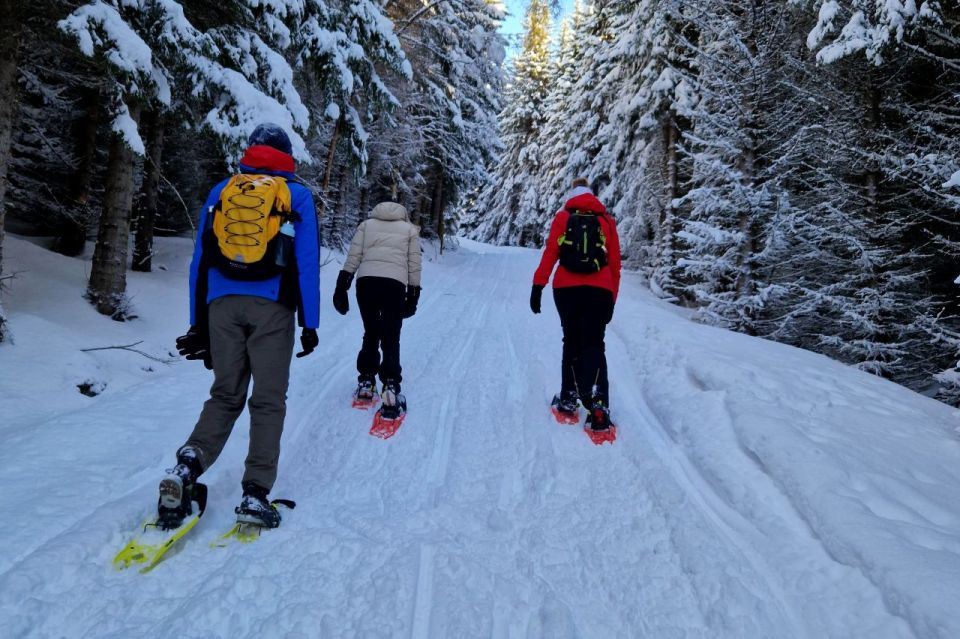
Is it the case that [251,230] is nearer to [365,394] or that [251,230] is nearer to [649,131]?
[365,394]

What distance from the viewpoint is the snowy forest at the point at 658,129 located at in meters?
6.14

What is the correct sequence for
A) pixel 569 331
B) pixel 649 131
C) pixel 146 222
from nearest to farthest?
pixel 569 331 < pixel 146 222 < pixel 649 131

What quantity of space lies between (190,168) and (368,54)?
21.9 ft

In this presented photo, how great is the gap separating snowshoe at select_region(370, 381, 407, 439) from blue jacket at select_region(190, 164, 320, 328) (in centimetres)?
173

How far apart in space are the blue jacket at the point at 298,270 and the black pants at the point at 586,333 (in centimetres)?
253

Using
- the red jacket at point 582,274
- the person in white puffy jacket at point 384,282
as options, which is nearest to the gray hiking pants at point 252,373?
the person in white puffy jacket at point 384,282

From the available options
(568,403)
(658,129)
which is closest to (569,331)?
(568,403)

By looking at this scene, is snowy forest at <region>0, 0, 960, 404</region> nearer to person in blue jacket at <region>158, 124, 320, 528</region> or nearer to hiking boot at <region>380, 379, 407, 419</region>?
person in blue jacket at <region>158, 124, 320, 528</region>

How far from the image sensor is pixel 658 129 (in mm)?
17016

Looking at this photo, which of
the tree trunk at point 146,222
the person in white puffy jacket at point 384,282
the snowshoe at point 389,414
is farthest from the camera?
the tree trunk at point 146,222

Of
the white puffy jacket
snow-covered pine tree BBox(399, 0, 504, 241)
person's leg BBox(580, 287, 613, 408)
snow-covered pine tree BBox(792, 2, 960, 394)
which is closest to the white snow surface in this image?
person's leg BBox(580, 287, 613, 408)

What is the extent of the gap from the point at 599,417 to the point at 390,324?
2218 millimetres

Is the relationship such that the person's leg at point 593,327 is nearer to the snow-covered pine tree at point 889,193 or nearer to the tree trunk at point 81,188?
the snow-covered pine tree at point 889,193

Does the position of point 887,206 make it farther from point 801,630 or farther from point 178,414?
point 178,414
